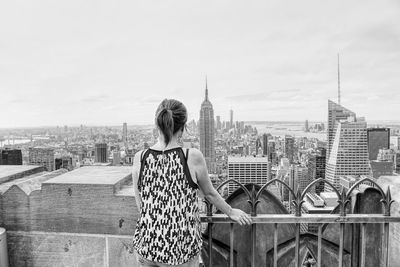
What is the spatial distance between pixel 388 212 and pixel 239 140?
87.7 m

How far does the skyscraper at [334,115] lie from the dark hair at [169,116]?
253ft

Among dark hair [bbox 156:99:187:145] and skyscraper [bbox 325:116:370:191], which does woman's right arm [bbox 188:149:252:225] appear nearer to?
dark hair [bbox 156:99:187:145]

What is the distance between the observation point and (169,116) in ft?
5.87

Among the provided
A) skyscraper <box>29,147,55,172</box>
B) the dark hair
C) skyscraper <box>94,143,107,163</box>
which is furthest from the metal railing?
skyscraper <box>94,143,107,163</box>

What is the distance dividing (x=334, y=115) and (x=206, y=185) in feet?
309

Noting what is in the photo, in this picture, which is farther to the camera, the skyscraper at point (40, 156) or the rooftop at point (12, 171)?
the skyscraper at point (40, 156)

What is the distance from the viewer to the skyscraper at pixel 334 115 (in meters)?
78.8

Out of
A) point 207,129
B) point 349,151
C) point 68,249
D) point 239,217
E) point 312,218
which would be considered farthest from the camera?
point 207,129

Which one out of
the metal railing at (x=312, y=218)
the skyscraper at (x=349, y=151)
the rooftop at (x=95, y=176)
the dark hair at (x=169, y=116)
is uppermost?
the dark hair at (x=169, y=116)

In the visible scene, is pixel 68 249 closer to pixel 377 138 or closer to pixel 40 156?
pixel 40 156

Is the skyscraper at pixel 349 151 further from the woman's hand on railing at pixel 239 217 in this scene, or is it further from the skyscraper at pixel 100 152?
the woman's hand on railing at pixel 239 217

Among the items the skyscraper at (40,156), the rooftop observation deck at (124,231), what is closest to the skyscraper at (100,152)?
the skyscraper at (40,156)

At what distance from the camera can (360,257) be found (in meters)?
2.36

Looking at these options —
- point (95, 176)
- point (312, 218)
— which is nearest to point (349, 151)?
point (312, 218)
